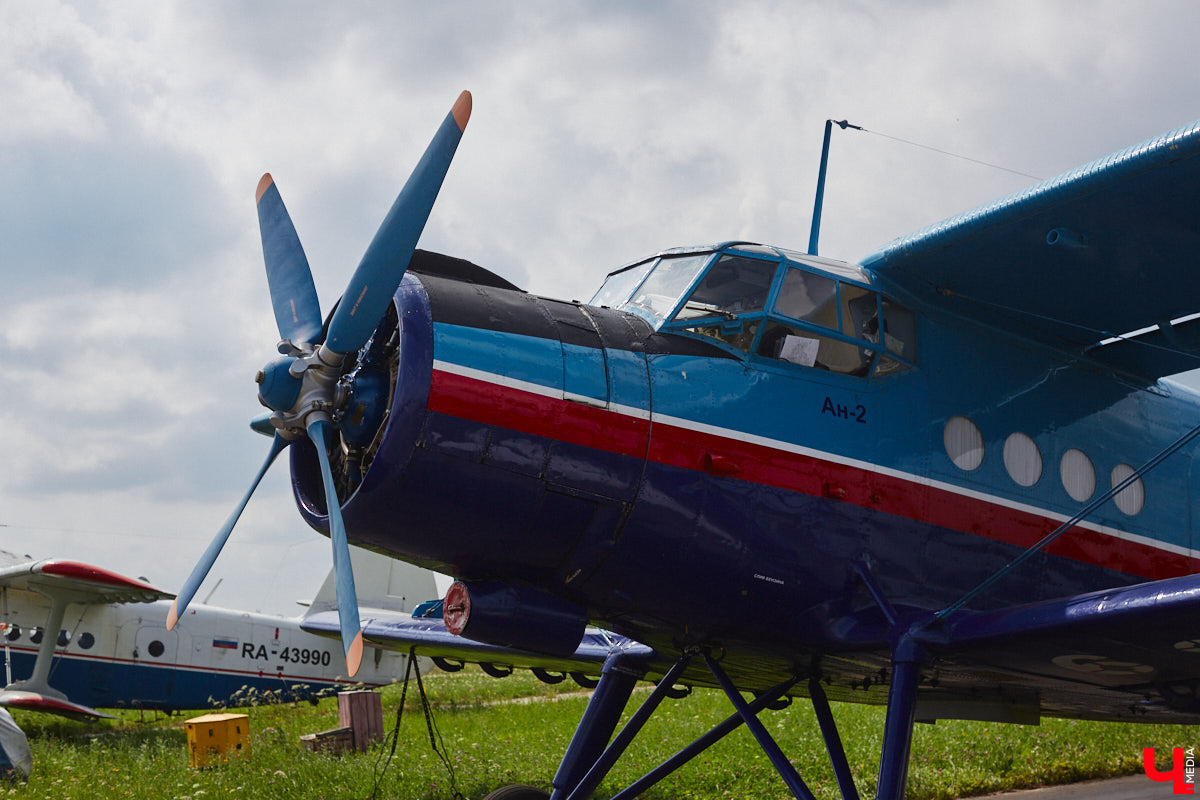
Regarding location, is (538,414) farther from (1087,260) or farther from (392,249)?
(1087,260)

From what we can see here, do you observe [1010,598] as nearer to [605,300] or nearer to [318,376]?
[605,300]

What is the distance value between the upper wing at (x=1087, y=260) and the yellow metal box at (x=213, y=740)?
8664mm

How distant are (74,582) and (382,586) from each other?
19.0 feet

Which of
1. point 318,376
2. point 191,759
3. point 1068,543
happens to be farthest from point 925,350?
point 191,759

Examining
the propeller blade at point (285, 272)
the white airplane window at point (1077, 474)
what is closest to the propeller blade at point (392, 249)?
the propeller blade at point (285, 272)

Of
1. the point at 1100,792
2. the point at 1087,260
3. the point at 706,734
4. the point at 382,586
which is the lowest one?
the point at 1100,792

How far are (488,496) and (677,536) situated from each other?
1016 millimetres

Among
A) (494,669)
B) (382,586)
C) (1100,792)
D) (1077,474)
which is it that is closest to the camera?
(1077,474)

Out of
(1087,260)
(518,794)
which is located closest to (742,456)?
(1087,260)

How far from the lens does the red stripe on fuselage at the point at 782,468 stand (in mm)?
4520

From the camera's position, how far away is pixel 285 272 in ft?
19.5

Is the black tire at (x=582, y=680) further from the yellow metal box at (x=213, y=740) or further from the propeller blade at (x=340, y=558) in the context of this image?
the propeller blade at (x=340, y=558)

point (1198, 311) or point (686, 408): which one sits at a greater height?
point (1198, 311)

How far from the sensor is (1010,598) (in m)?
5.79
